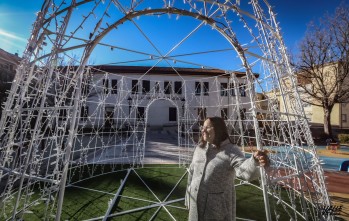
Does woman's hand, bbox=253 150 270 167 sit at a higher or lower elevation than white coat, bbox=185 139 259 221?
higher

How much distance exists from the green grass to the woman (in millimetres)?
2171

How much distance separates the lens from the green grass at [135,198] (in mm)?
4211

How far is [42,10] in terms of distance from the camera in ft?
8.19

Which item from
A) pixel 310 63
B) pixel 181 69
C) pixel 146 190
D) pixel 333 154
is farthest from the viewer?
pixel 181 69

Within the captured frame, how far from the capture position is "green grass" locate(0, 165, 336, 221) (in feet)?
13.8

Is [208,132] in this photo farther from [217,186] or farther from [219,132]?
[217,186]

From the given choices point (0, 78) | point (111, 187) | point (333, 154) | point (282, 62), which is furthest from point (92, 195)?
point (0, 78)

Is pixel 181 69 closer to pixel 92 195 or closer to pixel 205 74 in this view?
pixel 205 74

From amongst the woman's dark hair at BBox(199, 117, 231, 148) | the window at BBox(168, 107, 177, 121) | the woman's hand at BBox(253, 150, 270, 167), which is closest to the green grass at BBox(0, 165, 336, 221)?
the woman's dark hair at BBox(199, 117, 231, 148)

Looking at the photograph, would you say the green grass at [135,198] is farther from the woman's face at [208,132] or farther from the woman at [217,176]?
the woman's face at [208,132]

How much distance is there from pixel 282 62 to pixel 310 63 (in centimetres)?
1708

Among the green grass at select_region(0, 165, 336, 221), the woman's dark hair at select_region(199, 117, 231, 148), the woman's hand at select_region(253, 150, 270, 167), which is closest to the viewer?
the woman's hand at select_region(253, 150, 270, 167)

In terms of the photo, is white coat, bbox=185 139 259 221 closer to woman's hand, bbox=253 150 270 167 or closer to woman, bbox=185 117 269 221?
woman, bbox=185 117 269 221

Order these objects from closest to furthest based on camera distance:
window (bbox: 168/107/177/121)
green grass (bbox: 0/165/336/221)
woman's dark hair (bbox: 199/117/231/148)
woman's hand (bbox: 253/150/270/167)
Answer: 1. woman's hand (bbox: 253/150/270/167)
2. woman's dark hair (bbox: 199/117/231/148)
3. green grass (bbox: 0/165/336/221)
4. window (bbox: 168/107/177/121)
